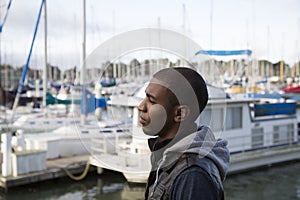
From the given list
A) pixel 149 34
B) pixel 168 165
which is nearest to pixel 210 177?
pixel 168 165

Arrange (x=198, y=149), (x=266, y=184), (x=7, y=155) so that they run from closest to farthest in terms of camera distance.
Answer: (x=198, y=149), (x=7, y=155), (x=266, y=184)

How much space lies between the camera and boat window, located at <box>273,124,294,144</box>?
42.6 ft

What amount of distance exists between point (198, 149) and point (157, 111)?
18cm

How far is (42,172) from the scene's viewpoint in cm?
1000

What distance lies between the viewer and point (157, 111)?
1.27 metres

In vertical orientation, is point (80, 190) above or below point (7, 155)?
below

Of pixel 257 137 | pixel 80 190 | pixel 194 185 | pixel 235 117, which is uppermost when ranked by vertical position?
pixel 194 185

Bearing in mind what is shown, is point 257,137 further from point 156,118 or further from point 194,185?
point 194,185

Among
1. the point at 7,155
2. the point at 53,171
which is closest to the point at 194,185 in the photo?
the point at 7,155

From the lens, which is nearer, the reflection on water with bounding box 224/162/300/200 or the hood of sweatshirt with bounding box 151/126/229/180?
the hood of sweatshirt with bounding box 151/126/229/180

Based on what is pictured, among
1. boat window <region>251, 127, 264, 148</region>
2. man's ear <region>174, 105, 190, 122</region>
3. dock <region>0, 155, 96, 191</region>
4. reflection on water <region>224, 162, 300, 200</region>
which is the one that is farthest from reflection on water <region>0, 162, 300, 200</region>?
man's ear <region>174, 105, 190, 122</region>

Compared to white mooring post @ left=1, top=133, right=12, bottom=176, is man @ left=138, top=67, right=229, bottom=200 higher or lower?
higher

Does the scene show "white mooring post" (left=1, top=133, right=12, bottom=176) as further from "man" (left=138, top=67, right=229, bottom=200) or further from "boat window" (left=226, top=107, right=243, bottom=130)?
"man" (left=138, top=67, right=229, bottom=200)

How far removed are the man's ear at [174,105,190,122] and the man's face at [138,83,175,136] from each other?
13 millimetres
